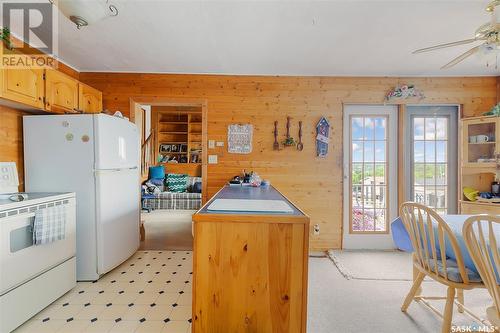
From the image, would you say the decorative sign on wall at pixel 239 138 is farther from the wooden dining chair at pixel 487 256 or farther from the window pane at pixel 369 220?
the wooden dining chair at pixel 487 256

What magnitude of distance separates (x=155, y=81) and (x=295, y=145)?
2.14m

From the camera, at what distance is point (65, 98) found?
2.52 meters

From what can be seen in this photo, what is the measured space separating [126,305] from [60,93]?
85.1 inches

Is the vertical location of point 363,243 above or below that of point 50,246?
below

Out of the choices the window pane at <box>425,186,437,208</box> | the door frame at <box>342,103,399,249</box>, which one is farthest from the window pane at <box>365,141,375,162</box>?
the window pane at <box>425,186,437,208</box>

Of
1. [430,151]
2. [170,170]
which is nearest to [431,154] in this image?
[430,151]

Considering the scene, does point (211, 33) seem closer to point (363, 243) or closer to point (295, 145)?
point (295, 145)

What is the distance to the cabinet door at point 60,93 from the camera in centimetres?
231

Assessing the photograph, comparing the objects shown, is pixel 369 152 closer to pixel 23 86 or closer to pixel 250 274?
pixel 250 274

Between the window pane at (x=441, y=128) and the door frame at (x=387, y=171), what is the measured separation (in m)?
0.60

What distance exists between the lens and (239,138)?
3.36 metres

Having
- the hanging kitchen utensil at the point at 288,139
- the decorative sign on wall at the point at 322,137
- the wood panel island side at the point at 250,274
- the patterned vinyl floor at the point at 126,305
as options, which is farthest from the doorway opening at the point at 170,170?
the wood panel island side at the point at 250,274

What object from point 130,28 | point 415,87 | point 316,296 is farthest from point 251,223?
point 415,87

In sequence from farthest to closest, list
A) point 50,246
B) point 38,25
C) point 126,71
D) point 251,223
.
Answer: point 126,71 → point 38,25 → point 50,246 → point 251,223
